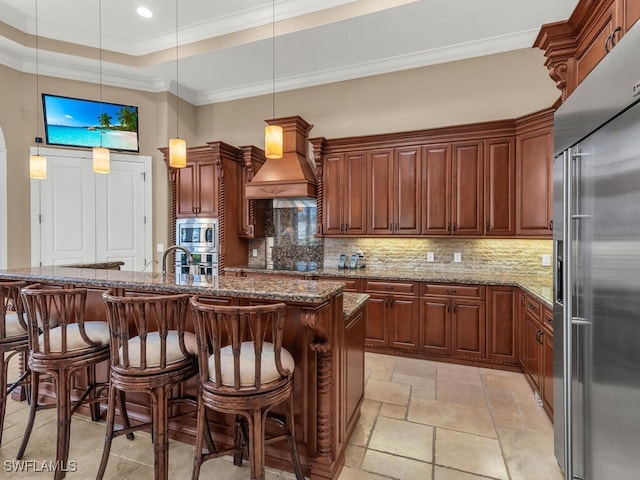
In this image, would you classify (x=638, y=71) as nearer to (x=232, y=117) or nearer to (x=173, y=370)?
(x=173, y=370)

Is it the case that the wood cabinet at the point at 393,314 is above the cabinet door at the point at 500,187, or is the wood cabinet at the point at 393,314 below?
below

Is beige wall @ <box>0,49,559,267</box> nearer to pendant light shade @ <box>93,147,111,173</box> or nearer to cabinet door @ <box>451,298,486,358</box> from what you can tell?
pendant light shade @ <box>93,147,111,173</box>

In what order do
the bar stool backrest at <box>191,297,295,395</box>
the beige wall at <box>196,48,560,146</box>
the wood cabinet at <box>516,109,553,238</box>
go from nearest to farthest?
1. the bar stool backrest at <box>191,297,295,395</box>
2. the wood cabinet at <box>516,109,553,238</box>
3. the beige wall at <box>196,48,560,146</box>

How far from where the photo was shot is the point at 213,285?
1941 millimetres

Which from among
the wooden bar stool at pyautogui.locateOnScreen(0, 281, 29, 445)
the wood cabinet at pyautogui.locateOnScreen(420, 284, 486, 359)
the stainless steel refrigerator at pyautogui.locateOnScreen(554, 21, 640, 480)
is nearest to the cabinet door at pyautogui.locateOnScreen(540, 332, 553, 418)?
the stainless steel refrigerator at pyautogui.locateOnScreen(554, 21, 640, 480)

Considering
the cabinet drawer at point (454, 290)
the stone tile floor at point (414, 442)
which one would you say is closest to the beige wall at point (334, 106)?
the cabinet drawer at point (454, 290)

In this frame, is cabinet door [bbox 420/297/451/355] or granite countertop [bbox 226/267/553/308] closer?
→ granite countertop [bbox 226/267/553/308]

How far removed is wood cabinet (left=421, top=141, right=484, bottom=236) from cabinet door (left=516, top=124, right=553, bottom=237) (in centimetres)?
39

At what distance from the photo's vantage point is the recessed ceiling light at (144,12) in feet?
12.7

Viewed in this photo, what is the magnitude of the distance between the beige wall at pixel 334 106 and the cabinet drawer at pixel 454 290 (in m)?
2.13

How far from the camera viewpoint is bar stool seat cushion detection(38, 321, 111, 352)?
6.50 ft

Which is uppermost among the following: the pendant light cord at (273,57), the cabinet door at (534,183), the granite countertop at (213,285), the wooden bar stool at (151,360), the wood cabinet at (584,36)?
the pendant light cord at (273,57)

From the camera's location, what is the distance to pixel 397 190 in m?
4.13

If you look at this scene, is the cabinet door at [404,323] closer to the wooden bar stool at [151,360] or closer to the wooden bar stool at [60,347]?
the wooden bar stool at [151,360]
